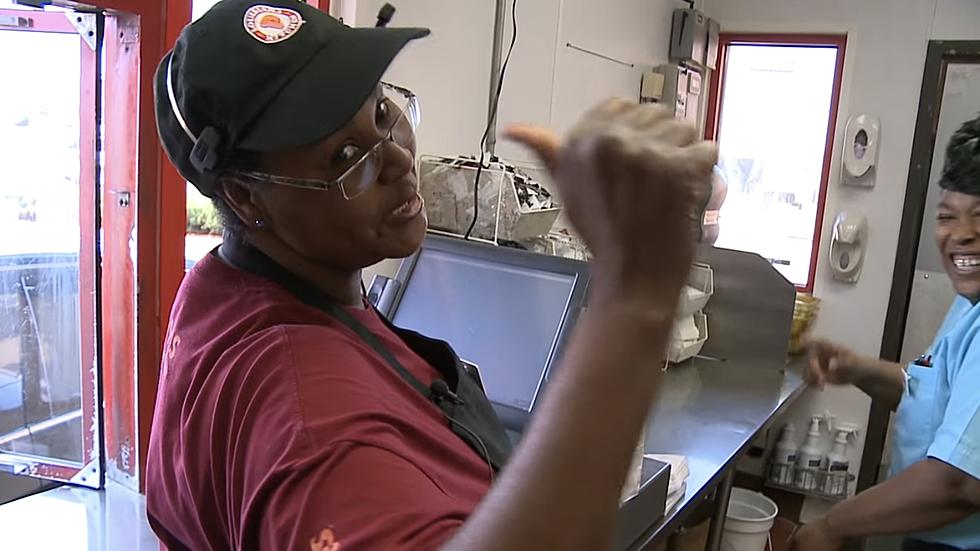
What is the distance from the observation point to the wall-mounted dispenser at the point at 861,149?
3.20 m

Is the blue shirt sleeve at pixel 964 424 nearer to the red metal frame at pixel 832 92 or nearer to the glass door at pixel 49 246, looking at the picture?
the glass door at pixel 49 246

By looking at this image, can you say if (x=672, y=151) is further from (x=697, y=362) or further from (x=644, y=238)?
(x=697, y=362)

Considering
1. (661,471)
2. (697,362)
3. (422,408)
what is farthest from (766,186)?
(422,408)

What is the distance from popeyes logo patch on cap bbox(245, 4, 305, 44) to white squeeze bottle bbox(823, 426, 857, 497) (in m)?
3.11

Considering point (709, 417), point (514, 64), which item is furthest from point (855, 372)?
point (514, 64)

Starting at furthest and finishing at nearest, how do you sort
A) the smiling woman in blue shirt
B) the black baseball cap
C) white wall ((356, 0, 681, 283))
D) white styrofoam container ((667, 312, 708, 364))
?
white styrofoam container ((667, 312, 708, 364)) → white wall ((356, 0, 681, 283)) → the smiling woman in blue shirt → the black baseball cap

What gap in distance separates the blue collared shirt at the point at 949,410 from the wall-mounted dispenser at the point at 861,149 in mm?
1585

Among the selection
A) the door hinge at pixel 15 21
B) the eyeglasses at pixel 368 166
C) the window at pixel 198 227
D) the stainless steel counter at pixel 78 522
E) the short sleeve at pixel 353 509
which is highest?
the door hinge at pixel 15 21

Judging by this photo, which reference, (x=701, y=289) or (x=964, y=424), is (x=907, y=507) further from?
(x=701, y=289)

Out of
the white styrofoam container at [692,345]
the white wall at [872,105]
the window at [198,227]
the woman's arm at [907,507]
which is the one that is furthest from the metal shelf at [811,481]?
the window at [198,227]

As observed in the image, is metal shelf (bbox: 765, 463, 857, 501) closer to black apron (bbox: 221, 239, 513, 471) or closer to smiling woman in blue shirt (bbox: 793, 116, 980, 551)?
smiling woman in blue shirt (bbox: 793, 116, 980, 551)

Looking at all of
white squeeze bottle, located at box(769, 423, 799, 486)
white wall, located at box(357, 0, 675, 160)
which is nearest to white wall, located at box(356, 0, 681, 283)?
white wall, located at box(357, 0, 675, 160)

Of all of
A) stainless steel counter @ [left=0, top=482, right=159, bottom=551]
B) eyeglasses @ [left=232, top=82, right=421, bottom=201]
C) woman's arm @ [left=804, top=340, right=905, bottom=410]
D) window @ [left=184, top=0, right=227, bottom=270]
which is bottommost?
stainless steel counter @ [left=0, top=482, right=159, bottom=551]

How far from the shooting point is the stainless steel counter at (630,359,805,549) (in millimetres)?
1646
